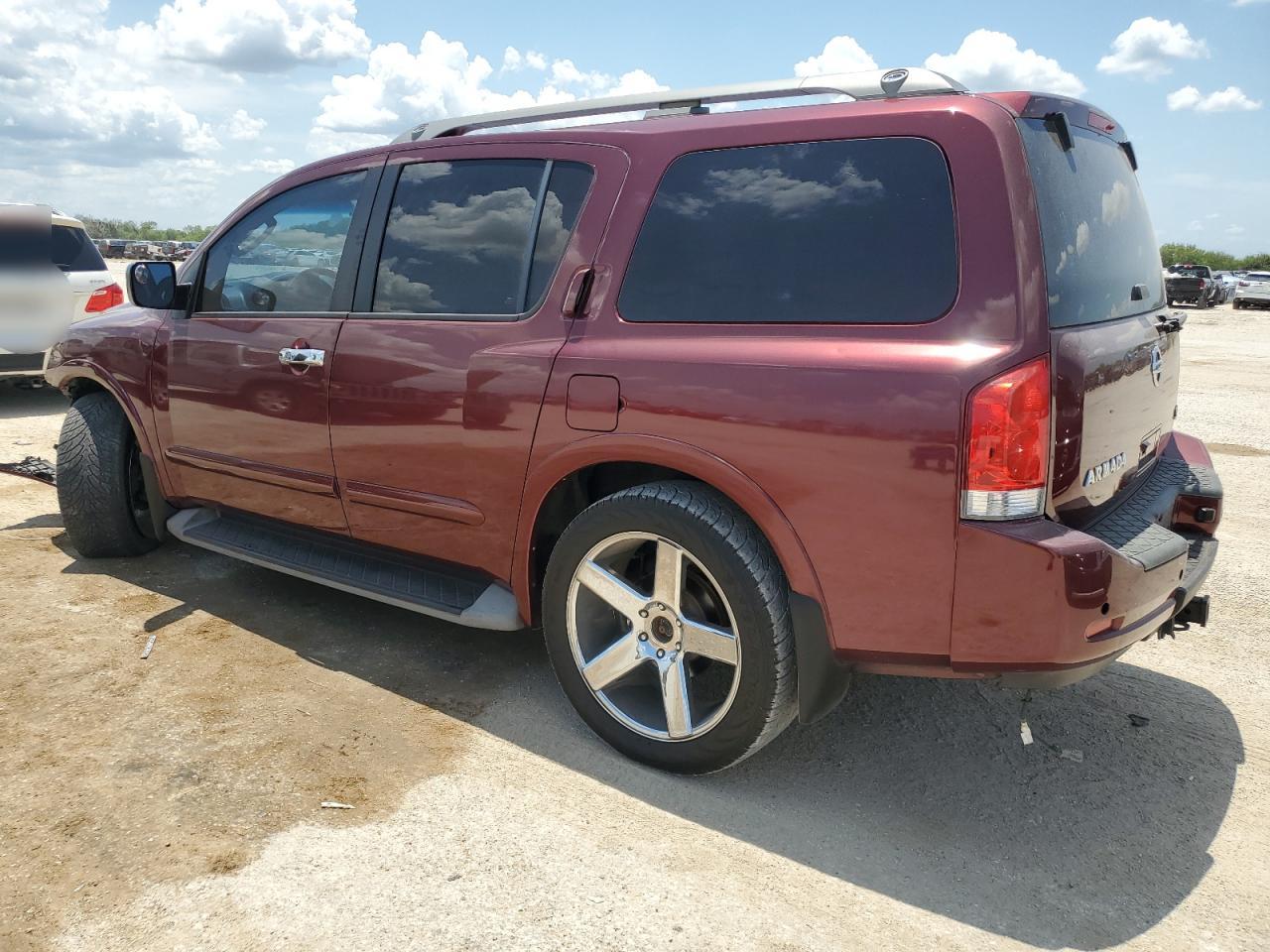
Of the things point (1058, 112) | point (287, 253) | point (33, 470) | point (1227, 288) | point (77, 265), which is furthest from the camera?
point (1227, 288)

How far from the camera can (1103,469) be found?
256 centimetres

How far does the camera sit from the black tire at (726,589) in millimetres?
2592

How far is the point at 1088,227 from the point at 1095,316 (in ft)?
0.86

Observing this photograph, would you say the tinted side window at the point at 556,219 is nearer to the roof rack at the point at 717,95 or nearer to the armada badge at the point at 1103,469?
the roof rack at the point at 717,95

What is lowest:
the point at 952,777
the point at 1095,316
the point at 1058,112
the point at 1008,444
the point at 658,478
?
the point at 952,777

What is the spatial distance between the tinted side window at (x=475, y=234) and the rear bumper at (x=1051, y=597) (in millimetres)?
1579

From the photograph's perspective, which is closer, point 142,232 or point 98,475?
point 98,475

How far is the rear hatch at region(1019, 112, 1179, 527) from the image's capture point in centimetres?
235

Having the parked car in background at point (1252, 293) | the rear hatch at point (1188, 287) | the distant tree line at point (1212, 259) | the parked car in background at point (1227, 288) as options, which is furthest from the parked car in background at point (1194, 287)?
the distant tree line at point (1212, 259)

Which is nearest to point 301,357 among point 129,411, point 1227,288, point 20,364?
point 129,411

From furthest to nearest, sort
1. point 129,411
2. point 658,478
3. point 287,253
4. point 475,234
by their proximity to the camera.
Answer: point 129,411, point 287,253, point 475,234, point 658,478

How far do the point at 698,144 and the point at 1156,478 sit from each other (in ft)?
5.81

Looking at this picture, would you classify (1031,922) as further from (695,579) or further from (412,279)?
(412,279)

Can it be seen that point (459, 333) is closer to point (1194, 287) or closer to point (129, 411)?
point (129, 411)
